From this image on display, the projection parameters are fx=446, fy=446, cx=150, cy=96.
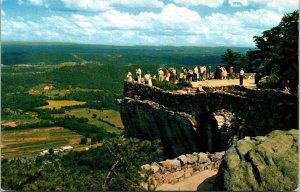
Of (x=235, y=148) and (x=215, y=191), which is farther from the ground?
(x=235, y=148)

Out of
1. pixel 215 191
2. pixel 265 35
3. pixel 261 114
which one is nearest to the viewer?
pixel 215 191

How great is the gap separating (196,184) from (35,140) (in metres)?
84.9

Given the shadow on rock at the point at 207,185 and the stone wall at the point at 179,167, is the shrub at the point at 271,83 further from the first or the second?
the shadow on rock at the point at 207,185

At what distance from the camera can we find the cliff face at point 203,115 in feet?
62.4

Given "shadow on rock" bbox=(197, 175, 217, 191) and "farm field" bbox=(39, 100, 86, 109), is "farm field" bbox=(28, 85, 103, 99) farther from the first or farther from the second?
"shadow on rock" bbox=(197, 175, 217, 191)

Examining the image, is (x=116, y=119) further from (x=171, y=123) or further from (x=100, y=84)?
(x=171, y=123)

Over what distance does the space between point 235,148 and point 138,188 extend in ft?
10.1

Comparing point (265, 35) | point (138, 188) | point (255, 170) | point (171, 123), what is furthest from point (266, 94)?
point (265, 35)

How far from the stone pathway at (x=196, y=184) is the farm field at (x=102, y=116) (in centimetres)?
8214

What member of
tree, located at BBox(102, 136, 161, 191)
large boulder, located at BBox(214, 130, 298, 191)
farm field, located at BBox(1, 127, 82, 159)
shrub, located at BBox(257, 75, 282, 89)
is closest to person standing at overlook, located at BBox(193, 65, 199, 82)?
shrub, located at BBox(257, 75, 282, 89)

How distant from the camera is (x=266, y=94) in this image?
19.5 m

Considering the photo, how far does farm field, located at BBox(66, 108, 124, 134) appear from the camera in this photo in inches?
4067

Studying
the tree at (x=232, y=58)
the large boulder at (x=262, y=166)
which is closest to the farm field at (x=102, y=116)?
the tree at (x=232, y=58)

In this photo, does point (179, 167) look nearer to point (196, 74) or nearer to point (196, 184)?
point (196, 184)
